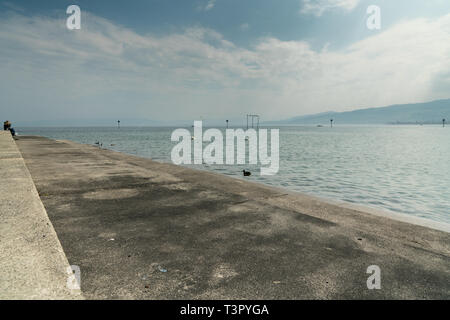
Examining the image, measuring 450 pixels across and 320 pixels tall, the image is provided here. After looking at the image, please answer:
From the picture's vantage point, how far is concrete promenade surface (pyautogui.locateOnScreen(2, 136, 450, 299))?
9.83ft

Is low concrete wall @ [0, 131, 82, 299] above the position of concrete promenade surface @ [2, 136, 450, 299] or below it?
above

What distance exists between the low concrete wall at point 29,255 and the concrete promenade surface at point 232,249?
0.30 metres

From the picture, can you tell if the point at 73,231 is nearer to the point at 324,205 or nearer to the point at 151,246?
the point at 151,246

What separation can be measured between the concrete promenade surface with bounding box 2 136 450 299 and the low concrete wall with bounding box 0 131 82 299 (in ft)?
1.00

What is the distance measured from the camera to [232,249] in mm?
3959

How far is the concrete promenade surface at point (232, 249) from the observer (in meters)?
3.00

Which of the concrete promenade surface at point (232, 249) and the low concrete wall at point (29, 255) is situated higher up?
the low concrete wall at point (29, 255)

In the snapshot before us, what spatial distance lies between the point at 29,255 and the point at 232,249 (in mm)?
2577

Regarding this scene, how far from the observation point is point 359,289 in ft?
9.86

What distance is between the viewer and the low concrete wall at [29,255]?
2.43 metres

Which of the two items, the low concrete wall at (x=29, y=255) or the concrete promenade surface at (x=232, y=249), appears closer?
the low concrete wall at (x=29, y=255)

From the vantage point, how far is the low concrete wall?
243cm

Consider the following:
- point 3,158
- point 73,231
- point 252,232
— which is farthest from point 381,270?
point 3,158

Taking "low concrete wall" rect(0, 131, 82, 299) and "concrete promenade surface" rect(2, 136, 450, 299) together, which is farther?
"concrete promenade surface" rect(2, 136, 450, 299)
